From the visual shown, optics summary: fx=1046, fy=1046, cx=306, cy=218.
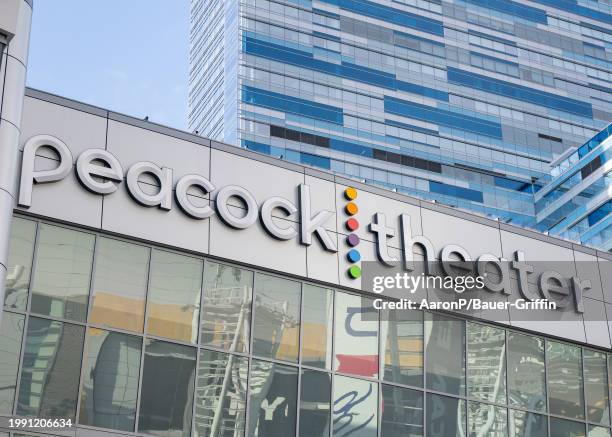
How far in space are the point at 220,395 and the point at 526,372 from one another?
8542 mm

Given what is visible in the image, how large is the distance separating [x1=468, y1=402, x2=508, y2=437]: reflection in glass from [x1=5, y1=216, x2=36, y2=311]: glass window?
10737 millimetres

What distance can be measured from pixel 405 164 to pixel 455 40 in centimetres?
1942

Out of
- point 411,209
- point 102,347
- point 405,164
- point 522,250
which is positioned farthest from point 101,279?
point 405,164

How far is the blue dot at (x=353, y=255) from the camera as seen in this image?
23.6 metres

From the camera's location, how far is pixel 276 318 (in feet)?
73.3

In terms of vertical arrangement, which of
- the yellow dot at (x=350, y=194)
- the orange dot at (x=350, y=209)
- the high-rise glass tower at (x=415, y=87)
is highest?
the high-rise glass tower at (x=415, y=87)

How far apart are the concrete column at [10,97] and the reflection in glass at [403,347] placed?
915 cm

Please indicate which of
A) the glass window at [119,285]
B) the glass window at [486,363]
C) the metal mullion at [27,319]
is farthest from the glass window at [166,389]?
the glass window at [486,363]

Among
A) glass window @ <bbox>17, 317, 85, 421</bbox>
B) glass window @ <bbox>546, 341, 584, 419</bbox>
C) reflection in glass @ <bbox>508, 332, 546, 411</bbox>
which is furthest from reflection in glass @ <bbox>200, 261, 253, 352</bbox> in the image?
glass window @ <bbox>546, 341, 584, 419</bbox>

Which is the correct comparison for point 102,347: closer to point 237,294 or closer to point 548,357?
point 237,294

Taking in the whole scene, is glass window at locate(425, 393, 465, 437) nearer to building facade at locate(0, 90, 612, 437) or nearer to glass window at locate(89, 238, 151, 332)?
building facade at locate(0, 90, 612, 437)

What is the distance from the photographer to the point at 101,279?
66.9 ft

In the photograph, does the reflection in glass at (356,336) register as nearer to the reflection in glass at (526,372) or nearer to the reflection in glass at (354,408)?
the reflection in glass at (354,408)

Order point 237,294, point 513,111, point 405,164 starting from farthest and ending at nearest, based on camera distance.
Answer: point 513,111
point 405,164
point 237,294
